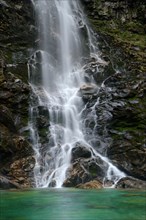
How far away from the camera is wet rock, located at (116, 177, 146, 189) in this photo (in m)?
21.5

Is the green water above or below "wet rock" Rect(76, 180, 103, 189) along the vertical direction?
above

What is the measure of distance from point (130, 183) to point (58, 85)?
1218 cm

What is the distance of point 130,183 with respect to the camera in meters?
21.8

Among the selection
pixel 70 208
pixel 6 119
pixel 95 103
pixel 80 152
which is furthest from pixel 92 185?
pixel 70 208

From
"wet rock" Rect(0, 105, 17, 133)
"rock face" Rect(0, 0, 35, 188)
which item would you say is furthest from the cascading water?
"wet rock" Rect(0, 105, 17, 133)

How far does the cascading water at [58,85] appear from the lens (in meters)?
23.9

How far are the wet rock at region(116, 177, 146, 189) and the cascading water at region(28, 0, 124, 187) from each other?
2.30ft

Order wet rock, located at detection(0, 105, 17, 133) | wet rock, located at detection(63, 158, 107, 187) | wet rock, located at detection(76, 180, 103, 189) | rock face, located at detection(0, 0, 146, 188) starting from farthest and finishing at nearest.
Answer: wet rock, located at detection(0, 105, 17, 133)
rock face, located at detection(0, 0, 146, 188)
wet rock, located at detection(63, 158, 107, 187)
wet rock, located at detection(76, 180, 103, 189)

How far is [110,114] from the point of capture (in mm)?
27719

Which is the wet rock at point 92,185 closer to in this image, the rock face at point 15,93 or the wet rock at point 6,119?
the rock face at point 15,93

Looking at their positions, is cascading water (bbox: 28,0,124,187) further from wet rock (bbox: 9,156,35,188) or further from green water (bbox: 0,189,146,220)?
green water (bbox: 0,189,146,220)

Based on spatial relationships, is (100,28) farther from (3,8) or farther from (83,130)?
(83,130)

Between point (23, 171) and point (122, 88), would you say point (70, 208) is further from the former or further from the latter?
point (122, 88)

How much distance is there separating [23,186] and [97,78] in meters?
13.1
